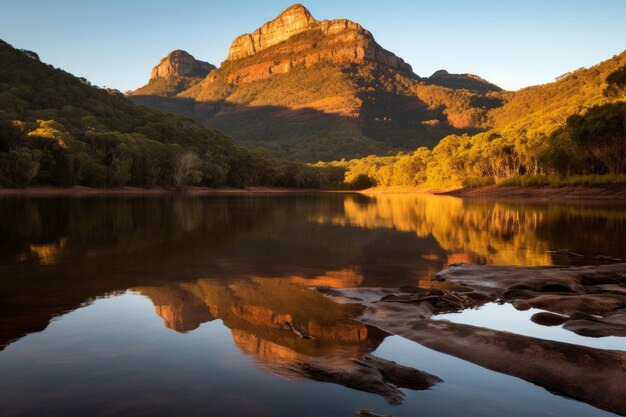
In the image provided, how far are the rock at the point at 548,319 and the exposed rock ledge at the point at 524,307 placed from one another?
112 mm

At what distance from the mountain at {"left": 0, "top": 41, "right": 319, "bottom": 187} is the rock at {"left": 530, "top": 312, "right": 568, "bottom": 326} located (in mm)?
80565

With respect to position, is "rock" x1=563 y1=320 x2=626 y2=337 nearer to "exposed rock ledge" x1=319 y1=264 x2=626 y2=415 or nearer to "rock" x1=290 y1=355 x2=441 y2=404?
"exposed rock ledge" x1=319 y1=264 x2=626 y2=415

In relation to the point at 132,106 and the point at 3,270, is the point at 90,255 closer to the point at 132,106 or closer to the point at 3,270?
the point at 3,270

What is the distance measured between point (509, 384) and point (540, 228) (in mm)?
22263

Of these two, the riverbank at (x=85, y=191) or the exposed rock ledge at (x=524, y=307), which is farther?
the riverbank at (x=85, y=191)

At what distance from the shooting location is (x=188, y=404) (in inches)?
183

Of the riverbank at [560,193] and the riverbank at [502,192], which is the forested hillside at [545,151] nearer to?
the riverbank at [560,193]

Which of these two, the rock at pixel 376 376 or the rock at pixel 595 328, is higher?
the rock at pixel 376 376

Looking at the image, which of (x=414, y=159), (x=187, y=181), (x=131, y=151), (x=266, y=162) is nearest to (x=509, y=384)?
(x=131, y=151)

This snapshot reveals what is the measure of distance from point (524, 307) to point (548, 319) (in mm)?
807

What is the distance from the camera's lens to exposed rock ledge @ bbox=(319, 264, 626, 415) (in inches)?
211

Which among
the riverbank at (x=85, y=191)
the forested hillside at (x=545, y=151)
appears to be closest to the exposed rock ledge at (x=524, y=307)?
the forested hillside at (x=545, y=151)

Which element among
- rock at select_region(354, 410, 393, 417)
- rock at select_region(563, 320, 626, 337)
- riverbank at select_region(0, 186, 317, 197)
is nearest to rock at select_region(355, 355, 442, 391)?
rock at select_region(354, 410, 393, 417)

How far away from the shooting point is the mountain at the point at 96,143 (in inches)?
3135
